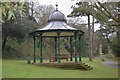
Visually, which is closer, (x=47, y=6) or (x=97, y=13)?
(x=97, y=13)

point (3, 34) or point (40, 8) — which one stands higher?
point (40, 8)

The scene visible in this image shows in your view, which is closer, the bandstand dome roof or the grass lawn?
the grass lawn

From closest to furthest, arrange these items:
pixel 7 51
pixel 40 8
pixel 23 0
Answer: pixel 23 0, pixel 7 51, pixel 40 8

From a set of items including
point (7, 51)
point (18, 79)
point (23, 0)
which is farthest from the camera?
point (7, 51)

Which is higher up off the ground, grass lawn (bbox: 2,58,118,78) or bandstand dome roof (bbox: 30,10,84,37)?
bandstand dome roof (bbox: 30,10,84,37)

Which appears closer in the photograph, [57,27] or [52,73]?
[52,73]

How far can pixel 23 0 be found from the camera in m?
1.76

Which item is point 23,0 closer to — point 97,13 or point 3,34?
point 97,13

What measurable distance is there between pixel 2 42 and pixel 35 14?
30.9ft

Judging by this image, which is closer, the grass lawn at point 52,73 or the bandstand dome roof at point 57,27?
the grass lawn at point 52,73

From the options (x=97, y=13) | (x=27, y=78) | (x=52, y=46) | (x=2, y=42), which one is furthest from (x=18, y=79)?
(x=52, y=46)

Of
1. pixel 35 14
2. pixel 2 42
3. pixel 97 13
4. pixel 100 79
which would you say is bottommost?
pixel 100 79

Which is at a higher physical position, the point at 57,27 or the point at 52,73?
the point at 57,27

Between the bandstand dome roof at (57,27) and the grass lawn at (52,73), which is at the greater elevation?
the bandstand dome roof at (57,27)
